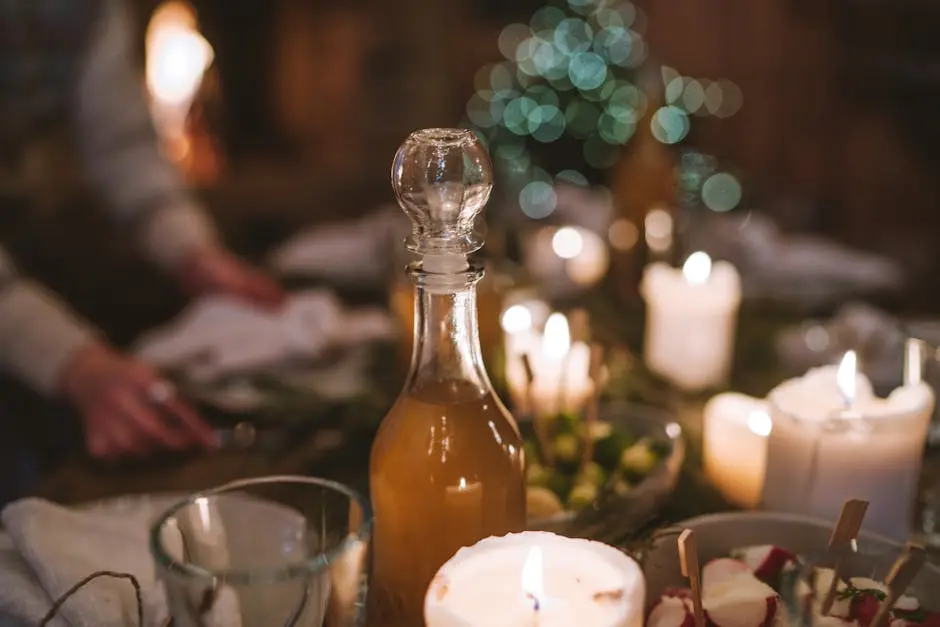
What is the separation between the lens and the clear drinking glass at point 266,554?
46 cm

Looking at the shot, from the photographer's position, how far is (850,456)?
2.21 feet

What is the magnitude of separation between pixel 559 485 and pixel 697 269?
0.40 meters

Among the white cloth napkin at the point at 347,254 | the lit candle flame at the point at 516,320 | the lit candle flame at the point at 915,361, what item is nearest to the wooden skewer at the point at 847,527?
the lit candle flame at the point at 915,361

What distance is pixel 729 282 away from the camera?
105cm

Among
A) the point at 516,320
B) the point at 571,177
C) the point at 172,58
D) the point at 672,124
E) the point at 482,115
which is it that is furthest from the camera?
the point at 172,58

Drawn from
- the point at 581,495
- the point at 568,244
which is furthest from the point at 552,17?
the point at 581,495

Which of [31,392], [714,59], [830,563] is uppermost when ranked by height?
[714,59]

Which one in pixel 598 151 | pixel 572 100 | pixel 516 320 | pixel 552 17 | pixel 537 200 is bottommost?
pixel 516 320

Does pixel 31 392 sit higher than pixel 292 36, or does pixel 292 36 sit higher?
pixel 292 36

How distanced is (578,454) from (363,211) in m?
1.64

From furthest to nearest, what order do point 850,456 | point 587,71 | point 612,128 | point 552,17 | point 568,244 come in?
point 552,17
point 587,71
point 612,128
point 568,244
point 850,456

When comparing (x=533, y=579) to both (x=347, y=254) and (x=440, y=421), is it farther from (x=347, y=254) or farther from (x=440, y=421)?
(x=347, y=254)

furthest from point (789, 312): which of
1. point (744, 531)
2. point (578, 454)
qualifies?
point (744, 531)

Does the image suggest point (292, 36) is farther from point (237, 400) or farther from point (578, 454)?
point (578, 454)
